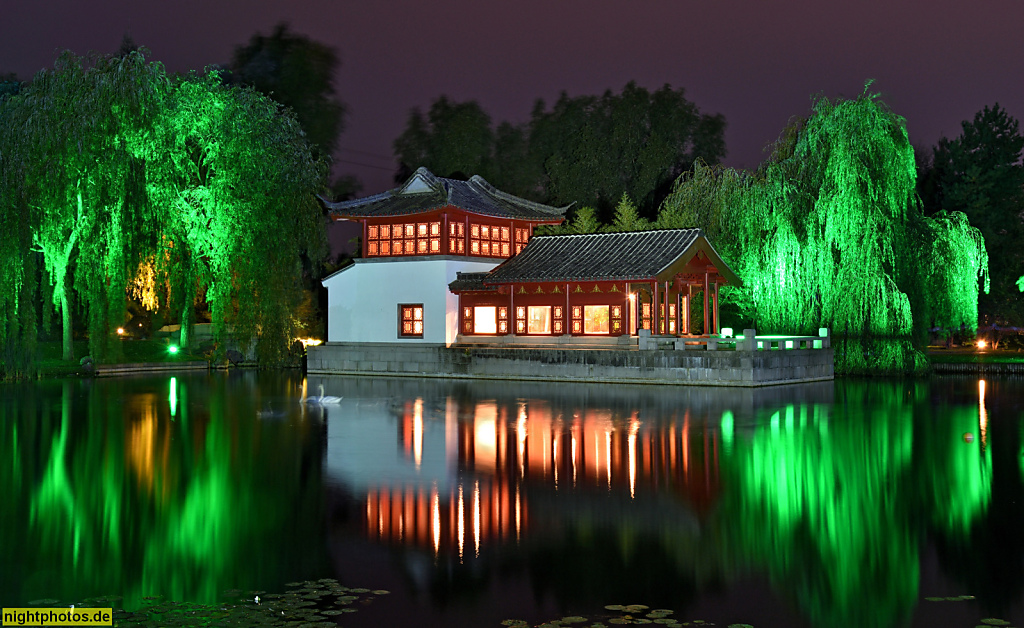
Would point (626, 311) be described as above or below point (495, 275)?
below

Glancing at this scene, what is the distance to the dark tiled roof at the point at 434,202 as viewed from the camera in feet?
133

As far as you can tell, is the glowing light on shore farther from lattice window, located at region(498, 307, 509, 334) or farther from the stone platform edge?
the stone platform edge

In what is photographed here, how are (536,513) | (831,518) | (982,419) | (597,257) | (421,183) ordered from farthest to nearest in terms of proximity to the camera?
(421,183) → (597,257) → (982,419) → (536,513) → (831,518)

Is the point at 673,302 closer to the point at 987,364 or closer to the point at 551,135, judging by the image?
the point at 987,364

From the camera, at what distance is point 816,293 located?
3616 cm

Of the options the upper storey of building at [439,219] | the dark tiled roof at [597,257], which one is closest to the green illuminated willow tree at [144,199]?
the upper storey of building at [439,219]

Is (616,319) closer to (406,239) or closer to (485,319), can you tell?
(485,319)

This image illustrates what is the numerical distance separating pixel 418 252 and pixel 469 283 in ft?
10.2

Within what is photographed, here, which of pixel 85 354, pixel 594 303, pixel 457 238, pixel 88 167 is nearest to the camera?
pixel 88 167

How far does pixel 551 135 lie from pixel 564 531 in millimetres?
62147

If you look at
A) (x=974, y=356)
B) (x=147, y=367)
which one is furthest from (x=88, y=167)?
(x=974, y=356)

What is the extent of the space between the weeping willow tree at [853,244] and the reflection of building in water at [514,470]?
15240 mm

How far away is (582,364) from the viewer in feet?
113

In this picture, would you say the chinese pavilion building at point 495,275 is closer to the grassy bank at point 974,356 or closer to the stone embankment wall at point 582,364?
the stone embankment wall at point 582,364
